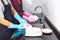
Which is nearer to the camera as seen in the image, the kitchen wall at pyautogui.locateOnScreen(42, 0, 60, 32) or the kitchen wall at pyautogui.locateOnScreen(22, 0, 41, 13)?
the kitchen wall at pyautogui.locateOnScreen(42, 0, 60, 32)

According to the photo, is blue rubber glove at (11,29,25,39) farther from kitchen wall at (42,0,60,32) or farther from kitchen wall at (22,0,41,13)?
kitchen wall at (22,0,41,13)

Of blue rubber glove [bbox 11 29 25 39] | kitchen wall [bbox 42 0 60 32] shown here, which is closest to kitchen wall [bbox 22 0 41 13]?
kitchen wall [bbox 42 0 60 32]

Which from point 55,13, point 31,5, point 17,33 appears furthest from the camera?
point 31,5

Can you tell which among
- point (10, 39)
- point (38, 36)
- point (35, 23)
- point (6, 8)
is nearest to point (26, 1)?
point (35, 23)

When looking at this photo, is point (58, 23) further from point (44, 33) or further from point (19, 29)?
point (19, 29)

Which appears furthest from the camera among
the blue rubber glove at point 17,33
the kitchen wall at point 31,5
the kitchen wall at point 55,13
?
the kitchen wall at point 31,5

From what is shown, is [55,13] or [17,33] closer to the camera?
[17,33]

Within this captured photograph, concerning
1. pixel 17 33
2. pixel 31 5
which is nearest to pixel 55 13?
pixel 17 33

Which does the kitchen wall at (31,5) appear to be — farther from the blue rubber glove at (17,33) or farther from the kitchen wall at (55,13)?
the blue rubber glove at (17,33)

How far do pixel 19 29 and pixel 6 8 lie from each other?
27cm

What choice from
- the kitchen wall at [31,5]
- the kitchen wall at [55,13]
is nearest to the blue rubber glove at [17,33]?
the kitchen wall at [55,13]

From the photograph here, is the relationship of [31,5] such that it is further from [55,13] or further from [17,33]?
[17,33]

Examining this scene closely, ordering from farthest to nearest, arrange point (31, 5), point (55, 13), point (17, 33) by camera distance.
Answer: point (31, 5)
point (55, 13)
point (17, 33)

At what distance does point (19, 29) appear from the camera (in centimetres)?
108
